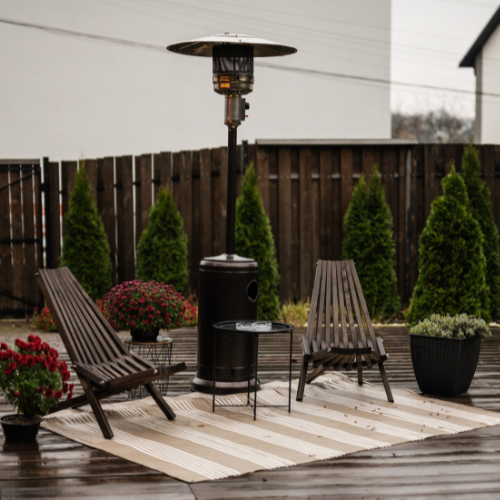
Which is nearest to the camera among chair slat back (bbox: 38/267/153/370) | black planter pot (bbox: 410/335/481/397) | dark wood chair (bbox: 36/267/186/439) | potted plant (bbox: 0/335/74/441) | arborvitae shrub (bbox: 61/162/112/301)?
potted plant (bbox: 0/335/74/441)

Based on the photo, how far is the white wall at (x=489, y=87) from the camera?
59.6ft

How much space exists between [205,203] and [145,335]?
13.3 ft

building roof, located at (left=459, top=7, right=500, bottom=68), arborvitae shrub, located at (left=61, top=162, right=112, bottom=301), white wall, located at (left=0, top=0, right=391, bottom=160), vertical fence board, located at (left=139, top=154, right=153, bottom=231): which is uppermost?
building roof, located at (left=459, top=7, right=500, bottom=68)

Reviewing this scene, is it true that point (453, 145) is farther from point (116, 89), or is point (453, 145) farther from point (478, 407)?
point (116, 89)

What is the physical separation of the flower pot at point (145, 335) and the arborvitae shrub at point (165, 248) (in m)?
3.55

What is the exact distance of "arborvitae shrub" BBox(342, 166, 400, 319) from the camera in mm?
8688

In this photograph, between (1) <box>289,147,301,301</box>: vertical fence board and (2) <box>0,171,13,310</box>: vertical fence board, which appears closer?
(1) <box>289,147,301,301</box>: vertical fence board

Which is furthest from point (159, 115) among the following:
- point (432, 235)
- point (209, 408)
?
point (209, 408)

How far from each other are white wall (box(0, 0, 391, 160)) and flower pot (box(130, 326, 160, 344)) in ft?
33.3

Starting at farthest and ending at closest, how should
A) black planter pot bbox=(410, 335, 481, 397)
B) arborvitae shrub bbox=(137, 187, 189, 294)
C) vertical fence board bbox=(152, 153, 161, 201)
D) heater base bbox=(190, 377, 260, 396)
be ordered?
vertical fence board bbox=(152, 153, 161, 201)
arborvitae shrub bbox=(137, 187, 189, 294)
heater base bbox=(190, 377, 260, 396)
black planter pot bbox=(410, 335, 481, 397)

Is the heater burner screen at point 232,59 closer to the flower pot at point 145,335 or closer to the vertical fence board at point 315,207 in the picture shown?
the flower pot at point 145,335

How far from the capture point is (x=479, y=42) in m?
19.0

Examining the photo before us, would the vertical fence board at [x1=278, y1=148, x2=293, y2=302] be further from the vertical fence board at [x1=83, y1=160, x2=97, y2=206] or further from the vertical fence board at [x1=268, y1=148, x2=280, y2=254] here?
the vertical fence board at [x1=83, y1=160, x2=97, y2=206]

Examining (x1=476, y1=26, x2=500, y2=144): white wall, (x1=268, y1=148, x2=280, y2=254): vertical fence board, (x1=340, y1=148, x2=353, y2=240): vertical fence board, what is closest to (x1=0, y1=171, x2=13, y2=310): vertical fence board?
(x1=268, y1=148, x2=280, y2=254): vertical fence board
